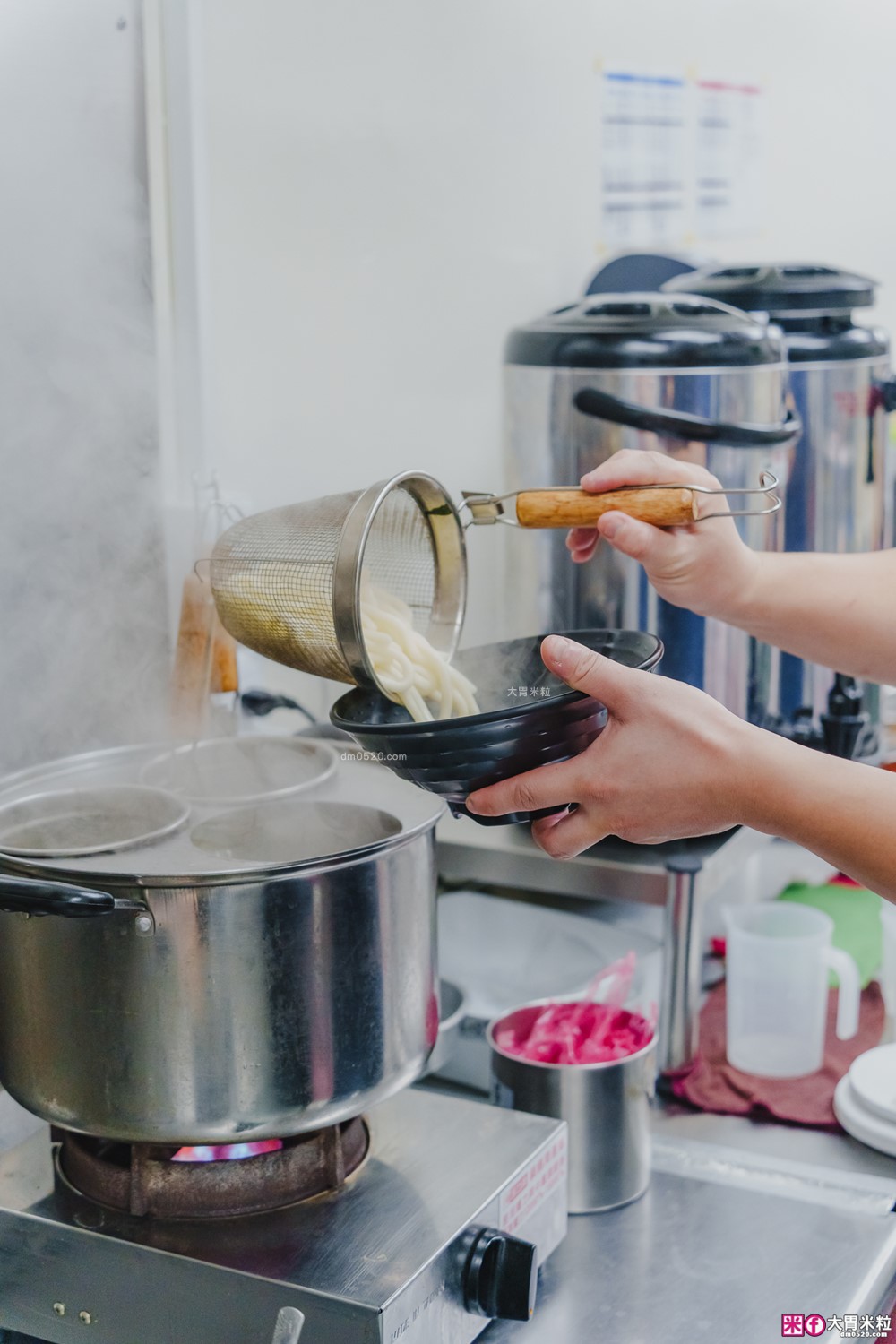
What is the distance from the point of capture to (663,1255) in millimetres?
1316

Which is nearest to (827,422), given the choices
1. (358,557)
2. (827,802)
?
(827,802)

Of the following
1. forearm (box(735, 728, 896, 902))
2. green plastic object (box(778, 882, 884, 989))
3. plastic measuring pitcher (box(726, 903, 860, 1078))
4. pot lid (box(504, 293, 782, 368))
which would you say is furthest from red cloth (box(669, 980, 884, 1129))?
pot lid (box(504, 293, 782, 368))

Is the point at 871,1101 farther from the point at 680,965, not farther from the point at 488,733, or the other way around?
the point at 488,733

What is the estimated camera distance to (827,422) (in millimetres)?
1961

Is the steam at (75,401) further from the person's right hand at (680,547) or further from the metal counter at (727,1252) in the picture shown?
the metal counter at (727,1252)

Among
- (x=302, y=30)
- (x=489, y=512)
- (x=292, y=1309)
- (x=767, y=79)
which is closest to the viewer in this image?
(x=292, y=1309)

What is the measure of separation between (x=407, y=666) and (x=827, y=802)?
370 millimetres

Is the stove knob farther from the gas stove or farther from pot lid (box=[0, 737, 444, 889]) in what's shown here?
pot lid (box=[0, 737, 444, 889])

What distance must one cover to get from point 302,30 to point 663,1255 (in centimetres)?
157

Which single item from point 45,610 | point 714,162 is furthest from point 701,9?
point 45,610

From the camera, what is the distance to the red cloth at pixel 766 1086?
1.64 m

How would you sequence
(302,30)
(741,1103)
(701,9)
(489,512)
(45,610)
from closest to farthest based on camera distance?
(489,512), (45,610), (741,1103), (302,30), (701,9)

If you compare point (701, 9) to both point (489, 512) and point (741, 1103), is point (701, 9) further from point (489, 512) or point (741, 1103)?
point (741, 1103)

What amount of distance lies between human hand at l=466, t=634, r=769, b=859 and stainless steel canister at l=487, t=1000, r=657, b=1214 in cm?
41
